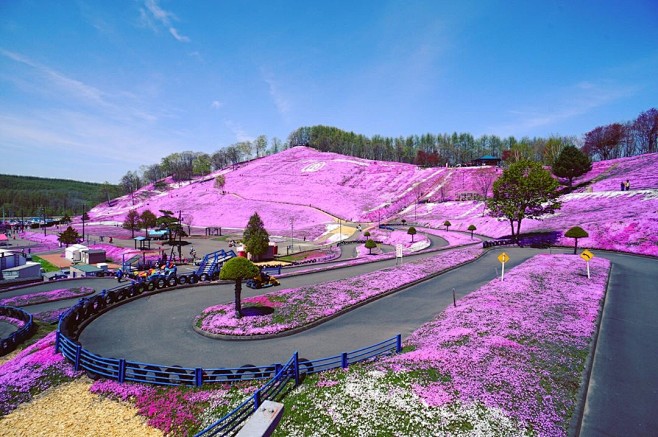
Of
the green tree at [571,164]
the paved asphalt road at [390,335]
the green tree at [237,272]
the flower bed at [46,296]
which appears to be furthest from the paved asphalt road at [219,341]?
the green tree at [571,164]

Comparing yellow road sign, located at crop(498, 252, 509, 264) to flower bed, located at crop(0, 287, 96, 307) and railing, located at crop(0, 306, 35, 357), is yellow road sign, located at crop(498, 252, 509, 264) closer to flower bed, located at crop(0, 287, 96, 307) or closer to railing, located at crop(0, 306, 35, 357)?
railing, located at crop(0, 306, 35, 357)

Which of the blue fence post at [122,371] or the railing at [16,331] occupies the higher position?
the blue fence post at [122,371]

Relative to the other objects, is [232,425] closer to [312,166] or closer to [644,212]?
[644,212]

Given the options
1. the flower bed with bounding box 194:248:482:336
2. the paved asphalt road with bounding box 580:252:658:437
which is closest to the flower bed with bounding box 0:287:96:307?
the flower bed with bounding box 194:248:482:336

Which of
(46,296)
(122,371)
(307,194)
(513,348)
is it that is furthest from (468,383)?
(307,194)

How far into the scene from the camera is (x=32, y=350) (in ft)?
A: 64.2

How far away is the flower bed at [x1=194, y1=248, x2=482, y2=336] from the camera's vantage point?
20.6m

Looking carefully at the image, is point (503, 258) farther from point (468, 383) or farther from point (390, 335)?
point (468, 383)

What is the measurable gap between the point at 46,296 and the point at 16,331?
11928 millimetres

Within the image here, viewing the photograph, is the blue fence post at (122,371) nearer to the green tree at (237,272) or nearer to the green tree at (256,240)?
the green tree at (237,272)

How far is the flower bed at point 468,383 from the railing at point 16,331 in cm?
2146

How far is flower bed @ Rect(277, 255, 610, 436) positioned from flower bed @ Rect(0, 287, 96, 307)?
106 ft

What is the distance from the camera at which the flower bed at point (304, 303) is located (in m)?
20.6

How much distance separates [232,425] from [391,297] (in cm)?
1745
